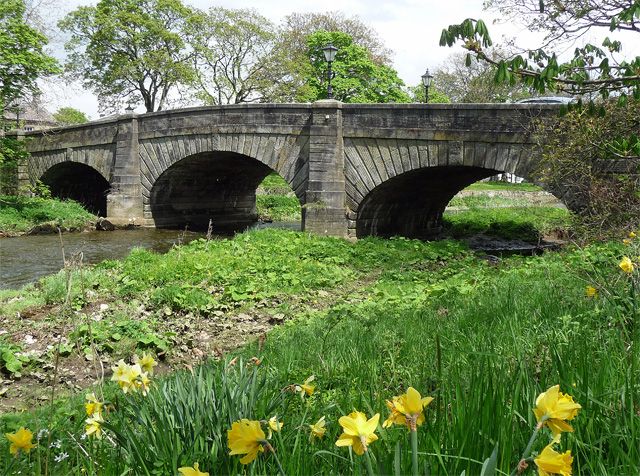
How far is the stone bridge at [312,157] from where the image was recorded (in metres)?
13.9

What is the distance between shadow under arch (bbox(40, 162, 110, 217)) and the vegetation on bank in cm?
1723

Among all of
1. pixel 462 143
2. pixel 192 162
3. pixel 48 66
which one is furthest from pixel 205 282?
pixel 48 66

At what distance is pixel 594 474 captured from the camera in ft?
4.99

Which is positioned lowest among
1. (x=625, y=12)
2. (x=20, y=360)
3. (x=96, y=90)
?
(x=20, y=360)

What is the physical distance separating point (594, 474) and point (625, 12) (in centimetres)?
298

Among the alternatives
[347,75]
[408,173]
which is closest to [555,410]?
[408,173]

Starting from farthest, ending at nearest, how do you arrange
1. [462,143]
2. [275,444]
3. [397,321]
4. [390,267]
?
[462,143] < [390,267] < [397,321] < [275,444]

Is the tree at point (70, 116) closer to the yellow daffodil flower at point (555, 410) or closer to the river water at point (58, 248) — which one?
the river water at point (58, 248)

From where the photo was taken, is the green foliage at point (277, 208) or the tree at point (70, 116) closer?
the green foliage at point (277, 208)

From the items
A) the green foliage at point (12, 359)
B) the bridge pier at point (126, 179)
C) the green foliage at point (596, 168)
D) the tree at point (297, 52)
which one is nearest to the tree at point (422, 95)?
the tree at point (297, 52)

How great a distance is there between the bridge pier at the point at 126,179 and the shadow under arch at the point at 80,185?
592 centimetres

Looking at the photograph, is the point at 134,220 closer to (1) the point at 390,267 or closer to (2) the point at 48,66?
(2) the point at 48,66

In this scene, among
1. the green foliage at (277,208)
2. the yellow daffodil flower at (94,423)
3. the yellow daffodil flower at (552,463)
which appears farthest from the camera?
the green foliage at (277,208)

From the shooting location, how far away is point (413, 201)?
1941 centimetres
